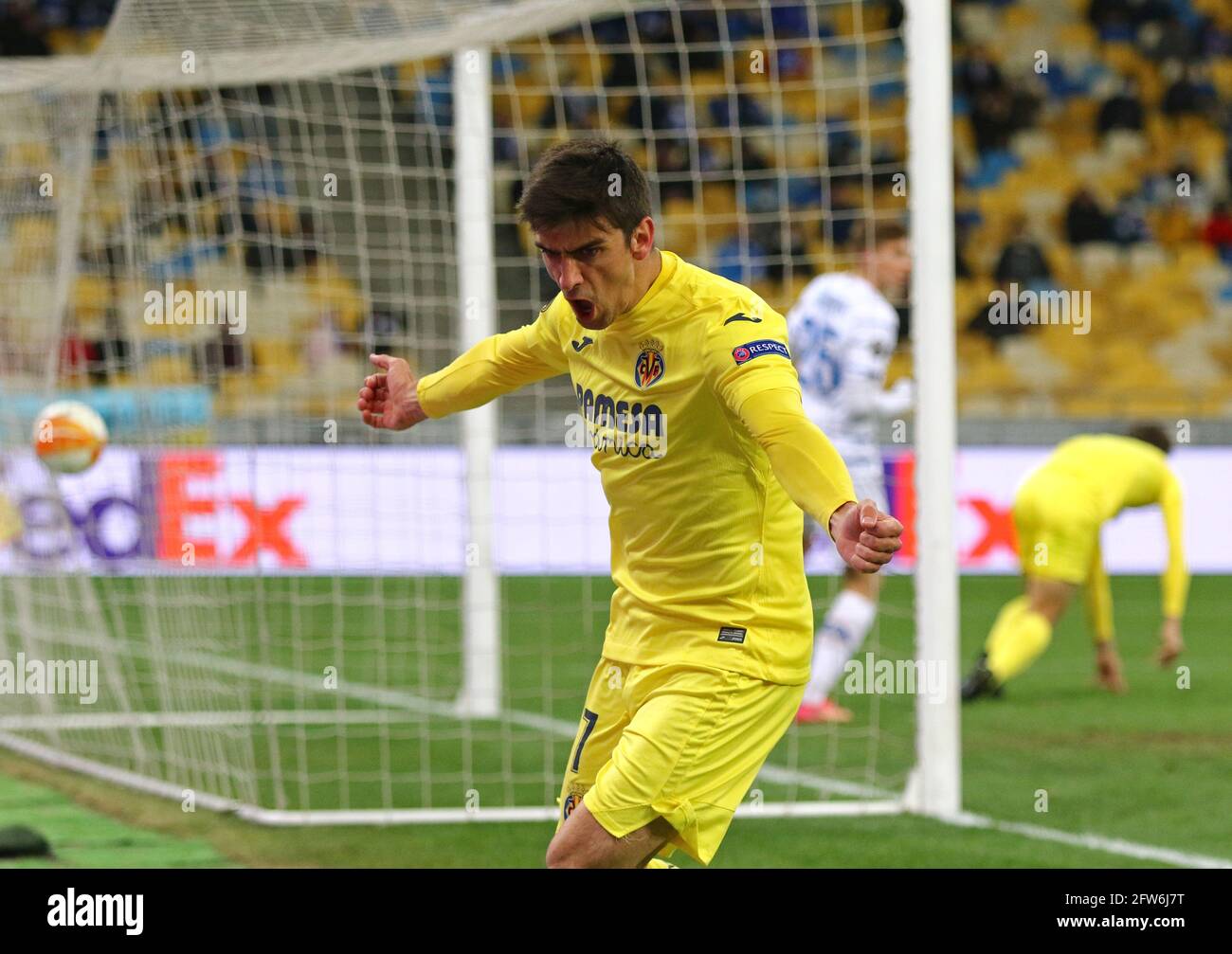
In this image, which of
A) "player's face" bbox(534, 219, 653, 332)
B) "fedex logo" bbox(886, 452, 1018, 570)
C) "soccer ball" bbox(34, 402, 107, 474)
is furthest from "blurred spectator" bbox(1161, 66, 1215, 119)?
"player's face" bbox(534, 219, 653, 332)

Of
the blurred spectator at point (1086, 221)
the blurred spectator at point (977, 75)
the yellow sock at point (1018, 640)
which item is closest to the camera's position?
the yellow sock at point (1018, 640)

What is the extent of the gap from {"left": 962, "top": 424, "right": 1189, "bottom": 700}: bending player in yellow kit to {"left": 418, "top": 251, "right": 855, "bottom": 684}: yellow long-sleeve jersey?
5371mm

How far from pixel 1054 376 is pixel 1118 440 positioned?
32.4 ft

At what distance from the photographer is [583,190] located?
12.9ft

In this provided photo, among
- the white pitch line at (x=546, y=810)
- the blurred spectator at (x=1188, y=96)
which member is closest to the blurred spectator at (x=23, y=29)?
the white pitch line at (x=546, y=810)

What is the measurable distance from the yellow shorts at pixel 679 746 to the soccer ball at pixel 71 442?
3.83 metres

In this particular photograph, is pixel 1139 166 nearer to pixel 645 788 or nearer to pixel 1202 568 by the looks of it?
pixel 1202 568

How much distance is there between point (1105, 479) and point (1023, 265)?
1049cm

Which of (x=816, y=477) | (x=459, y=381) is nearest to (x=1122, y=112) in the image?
(x=459, y=381)

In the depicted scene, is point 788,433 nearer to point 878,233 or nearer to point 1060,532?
point 1060,532

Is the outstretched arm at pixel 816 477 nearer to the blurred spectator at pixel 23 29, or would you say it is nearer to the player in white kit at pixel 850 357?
the player in white kit at pixel 850 357

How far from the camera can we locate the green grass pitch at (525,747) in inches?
261

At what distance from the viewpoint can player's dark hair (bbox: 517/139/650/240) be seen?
3.95 metres

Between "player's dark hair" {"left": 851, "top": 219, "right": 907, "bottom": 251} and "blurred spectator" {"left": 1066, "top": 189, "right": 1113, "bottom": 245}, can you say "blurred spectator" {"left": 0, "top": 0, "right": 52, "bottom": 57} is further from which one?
"player's dark hair" {"left": 851, "top": 219, "right": 907, "bottom": 251}
